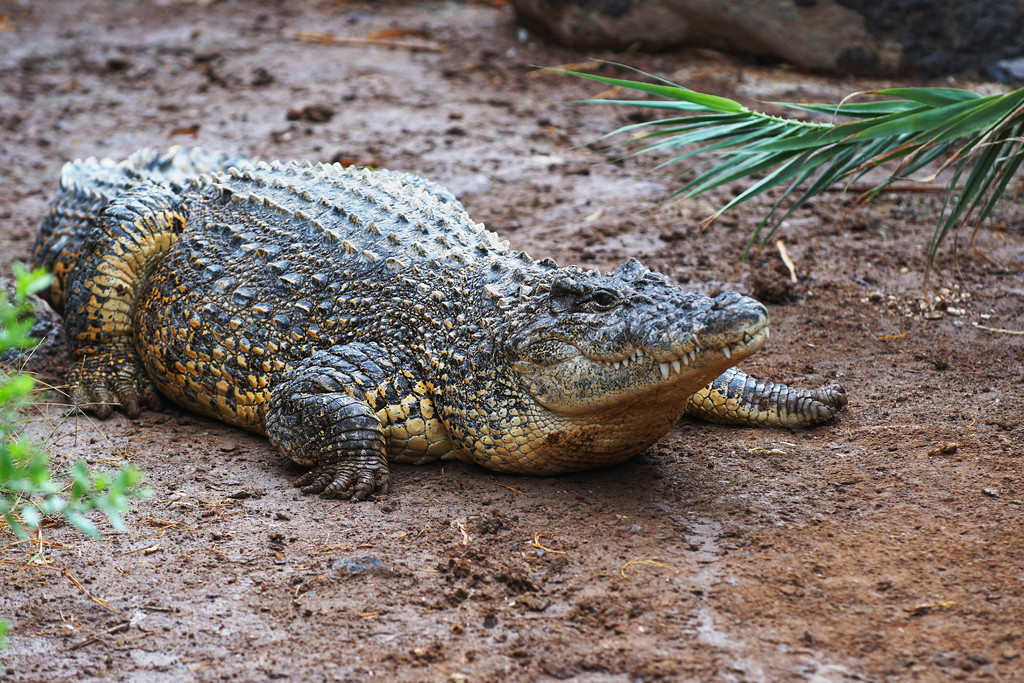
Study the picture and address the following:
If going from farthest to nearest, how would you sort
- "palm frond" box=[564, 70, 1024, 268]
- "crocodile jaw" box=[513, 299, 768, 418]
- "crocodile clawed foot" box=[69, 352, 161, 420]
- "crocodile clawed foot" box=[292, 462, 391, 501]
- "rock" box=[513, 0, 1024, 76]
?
1. "rock" box=[513, 0, 1024, 76]
2. "crocodile clawed foot" box=[69, 352, 161, 420]
3. "palm frond" box=[564, 70, 1024, 268]
4. "crocodile clawed foot" box=[292, 462, 391, 501]
5. "crocodile jaw" box=[513, 299, 768, 418]

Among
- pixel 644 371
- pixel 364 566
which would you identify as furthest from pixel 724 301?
pixel 364 566

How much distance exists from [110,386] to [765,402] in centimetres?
361

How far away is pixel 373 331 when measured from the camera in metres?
4.26

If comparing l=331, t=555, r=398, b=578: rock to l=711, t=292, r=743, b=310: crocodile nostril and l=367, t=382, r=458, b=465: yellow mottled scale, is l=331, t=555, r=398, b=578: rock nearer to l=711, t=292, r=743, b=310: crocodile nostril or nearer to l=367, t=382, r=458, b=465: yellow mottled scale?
l=367, t=382, r=458, b=465: yellow mottled scale

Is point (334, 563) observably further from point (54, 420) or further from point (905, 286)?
point (905, 286)

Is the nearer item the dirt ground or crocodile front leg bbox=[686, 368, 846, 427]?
the dirt ground

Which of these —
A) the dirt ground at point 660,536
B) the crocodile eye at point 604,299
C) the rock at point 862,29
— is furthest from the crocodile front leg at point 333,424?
the rock at point 862,29

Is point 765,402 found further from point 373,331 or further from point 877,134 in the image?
point 373,331

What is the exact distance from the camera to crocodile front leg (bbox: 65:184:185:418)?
499cm

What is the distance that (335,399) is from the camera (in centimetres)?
406

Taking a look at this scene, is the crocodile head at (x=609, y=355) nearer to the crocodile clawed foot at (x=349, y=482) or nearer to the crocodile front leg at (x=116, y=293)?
the crocodile clawed foot at (x=349, y=482)

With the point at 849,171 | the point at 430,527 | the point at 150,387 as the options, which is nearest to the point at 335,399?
the point at 430,527

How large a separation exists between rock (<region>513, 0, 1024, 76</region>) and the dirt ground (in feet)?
11.9

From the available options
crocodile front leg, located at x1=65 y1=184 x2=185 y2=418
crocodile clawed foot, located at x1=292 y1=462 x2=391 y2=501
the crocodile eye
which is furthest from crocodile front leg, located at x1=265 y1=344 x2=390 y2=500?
crocodile front leg, located at x1=65 y1=184 x2=185 y2=418
